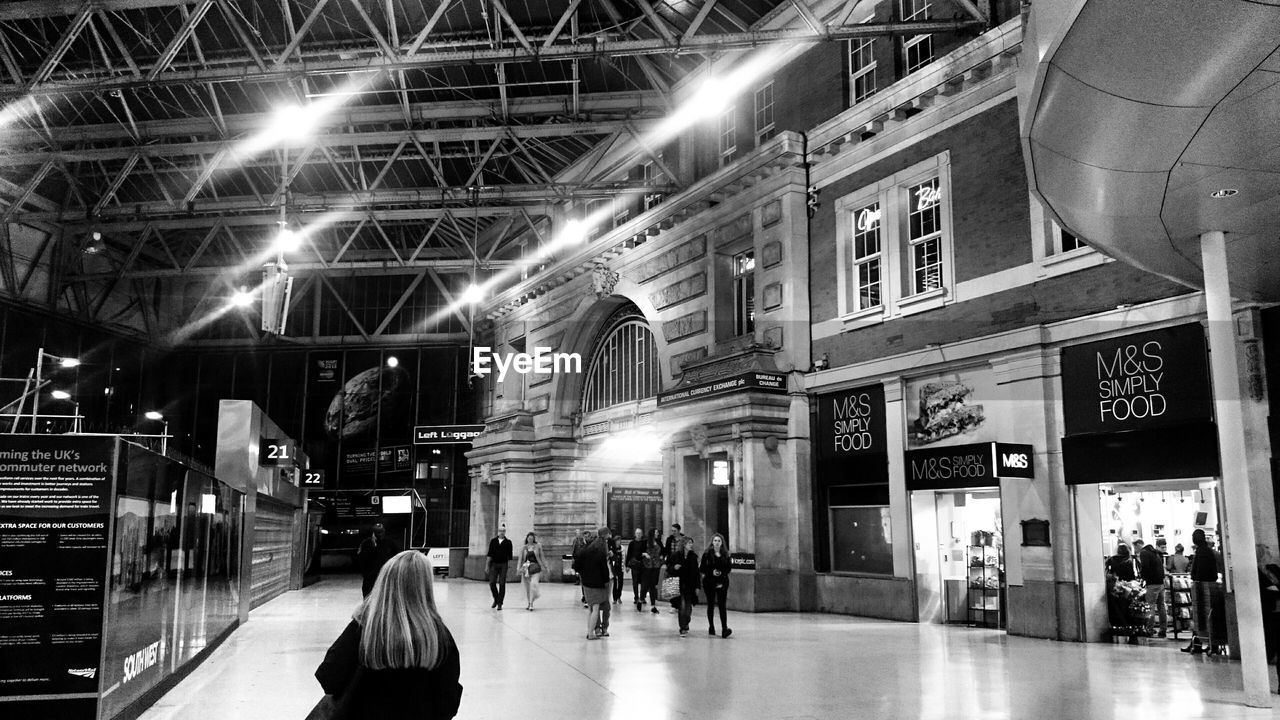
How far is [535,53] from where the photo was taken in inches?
712

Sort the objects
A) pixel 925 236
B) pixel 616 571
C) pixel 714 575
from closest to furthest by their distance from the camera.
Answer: pixel 714 575 < pixel 925 236 < pixel 616 571

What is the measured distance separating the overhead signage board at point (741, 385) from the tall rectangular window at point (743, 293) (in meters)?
2.16

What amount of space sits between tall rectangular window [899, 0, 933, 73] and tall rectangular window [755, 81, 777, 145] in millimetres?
3856

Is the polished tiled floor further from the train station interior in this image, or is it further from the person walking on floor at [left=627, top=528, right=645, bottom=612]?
the person walking on floor at [left=627, top=528, right=645, bottom=612]

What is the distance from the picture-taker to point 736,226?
2188 centimetres

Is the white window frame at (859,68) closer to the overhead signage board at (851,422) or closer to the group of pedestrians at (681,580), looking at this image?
the overhead signage board at (851,422)

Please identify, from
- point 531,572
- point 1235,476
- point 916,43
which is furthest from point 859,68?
point 1235,476

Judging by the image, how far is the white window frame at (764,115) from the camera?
72.2ft

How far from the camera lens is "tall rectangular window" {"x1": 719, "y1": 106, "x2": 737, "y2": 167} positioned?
23.4 m

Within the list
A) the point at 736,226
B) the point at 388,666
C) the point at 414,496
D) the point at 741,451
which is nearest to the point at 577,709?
the point at 388,666

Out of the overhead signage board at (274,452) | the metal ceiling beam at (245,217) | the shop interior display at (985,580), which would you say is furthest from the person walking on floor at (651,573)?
the metal ceiling beam at (245,217)

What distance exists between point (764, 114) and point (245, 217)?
1793cm

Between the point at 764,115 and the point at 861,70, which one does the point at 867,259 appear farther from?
the point at 764,115

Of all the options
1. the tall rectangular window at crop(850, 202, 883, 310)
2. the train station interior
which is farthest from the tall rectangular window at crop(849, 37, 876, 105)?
the tall rectangular window at crop(850, 202, 883, 310)
